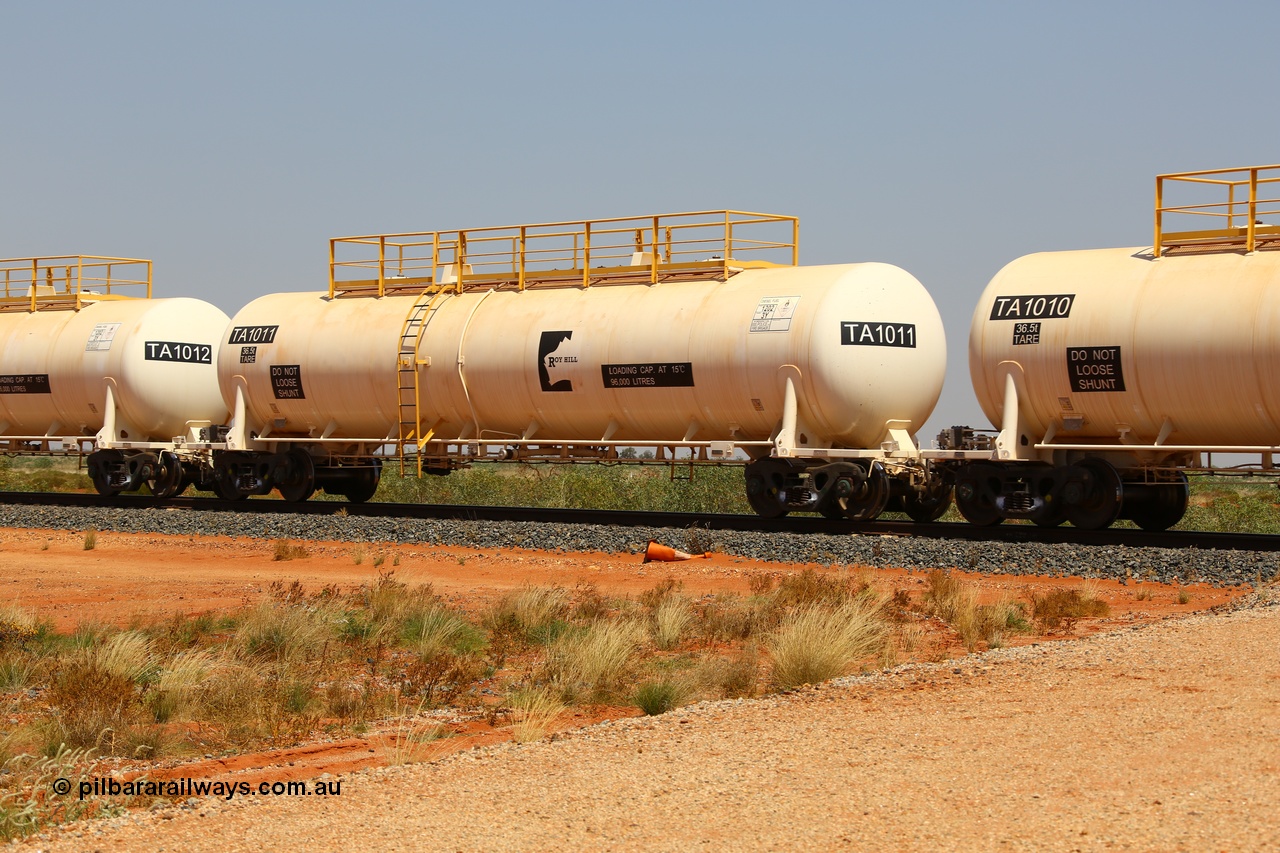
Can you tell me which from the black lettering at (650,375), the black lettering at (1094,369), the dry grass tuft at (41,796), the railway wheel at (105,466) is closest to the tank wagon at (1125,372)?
the black lettering at (1094,369)

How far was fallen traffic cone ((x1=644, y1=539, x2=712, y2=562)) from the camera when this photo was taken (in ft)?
66.9

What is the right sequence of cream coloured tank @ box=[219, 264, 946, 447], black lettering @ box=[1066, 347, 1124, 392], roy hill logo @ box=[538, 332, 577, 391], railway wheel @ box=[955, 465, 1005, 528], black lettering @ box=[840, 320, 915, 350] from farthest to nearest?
roy hill logo @ box=[538, 332, 577, 391] < cream coloured tank @ box=[219, 264, 946, 447] < black lettering @ box=[840, 320, 915, 350] < railway wheel @ box=[955, 465, 1005, 528] < black lettering @ box=[1066, 347, 1124, 392]

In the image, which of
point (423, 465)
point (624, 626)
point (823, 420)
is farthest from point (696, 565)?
point (423, 465)

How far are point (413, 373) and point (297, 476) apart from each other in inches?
192

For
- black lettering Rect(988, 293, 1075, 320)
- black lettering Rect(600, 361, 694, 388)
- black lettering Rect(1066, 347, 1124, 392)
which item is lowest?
black lettering Rect(600, 361, 694, 388)

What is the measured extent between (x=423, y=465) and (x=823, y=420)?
9.32 meters

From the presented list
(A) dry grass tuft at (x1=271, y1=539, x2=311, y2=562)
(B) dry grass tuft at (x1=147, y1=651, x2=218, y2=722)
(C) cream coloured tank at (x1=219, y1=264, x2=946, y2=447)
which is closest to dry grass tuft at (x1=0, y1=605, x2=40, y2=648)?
(B) dry grass tuft at (x1=147, y1=651, x2=218, y2=722)

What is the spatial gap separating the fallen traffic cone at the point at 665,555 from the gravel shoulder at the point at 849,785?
34.5ft

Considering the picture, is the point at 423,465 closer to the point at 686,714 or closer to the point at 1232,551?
the point at 1232,551

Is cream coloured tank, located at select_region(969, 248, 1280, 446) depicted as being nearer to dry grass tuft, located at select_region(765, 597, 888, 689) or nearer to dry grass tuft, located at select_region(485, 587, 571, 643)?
dry grass tuft, located at select_region(765, 597, 888, 689)

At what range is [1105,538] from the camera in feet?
65.0

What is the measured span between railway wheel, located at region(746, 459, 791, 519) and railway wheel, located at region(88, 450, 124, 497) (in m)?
15.4

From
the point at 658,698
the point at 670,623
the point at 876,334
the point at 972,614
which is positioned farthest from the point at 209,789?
the point at 876,334

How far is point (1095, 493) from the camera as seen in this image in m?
20.2
